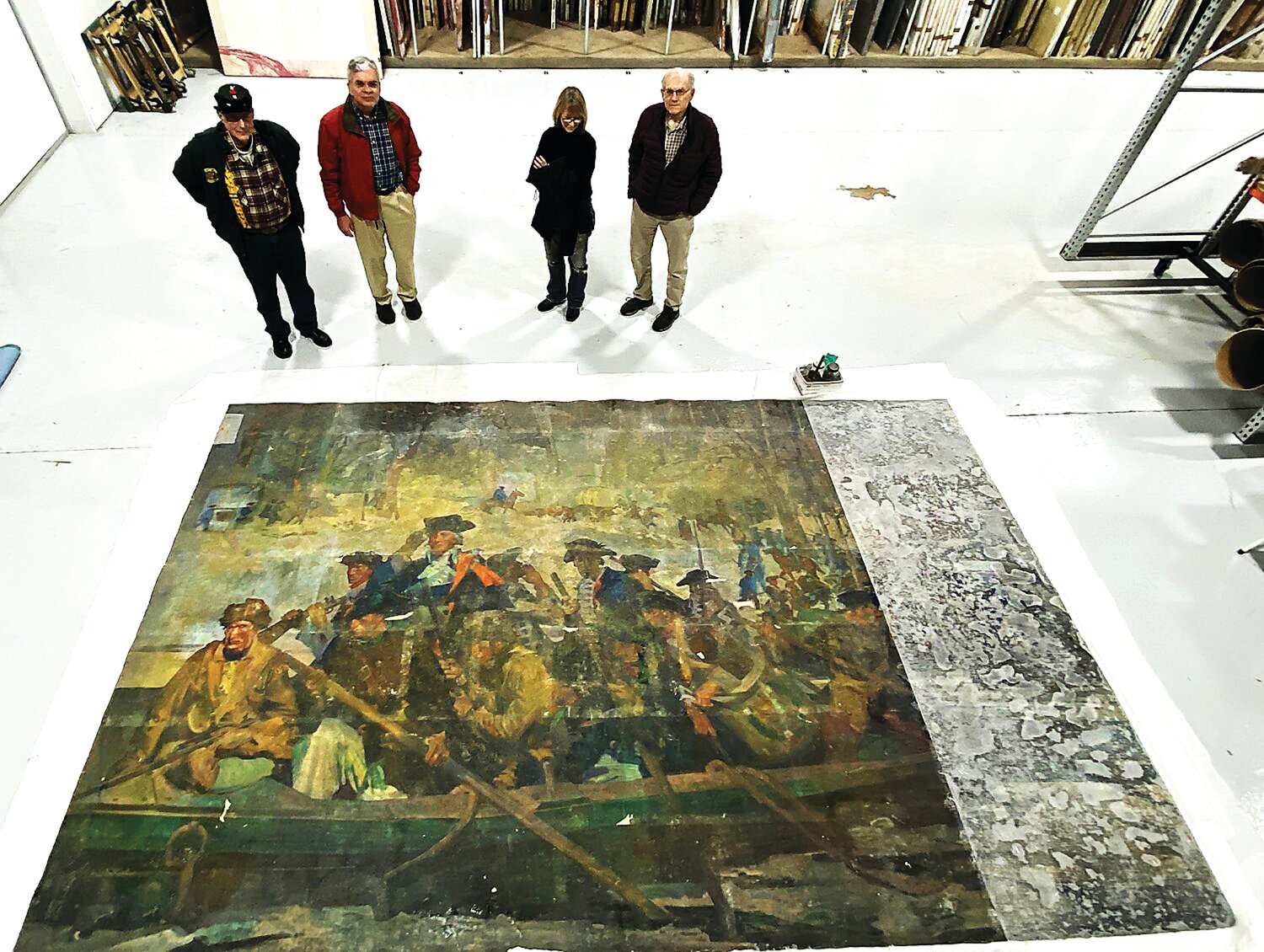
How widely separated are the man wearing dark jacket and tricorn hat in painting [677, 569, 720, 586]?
4.11ft

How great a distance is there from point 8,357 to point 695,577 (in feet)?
8.23

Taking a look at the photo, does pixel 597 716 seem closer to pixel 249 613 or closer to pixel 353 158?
pixel 249 613

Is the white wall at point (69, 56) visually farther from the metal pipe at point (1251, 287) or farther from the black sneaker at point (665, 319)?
the metal pipe at point (1251, 287)

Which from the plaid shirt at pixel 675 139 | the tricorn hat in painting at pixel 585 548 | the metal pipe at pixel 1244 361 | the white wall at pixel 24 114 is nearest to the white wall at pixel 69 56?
the white wall at pixel 24 114

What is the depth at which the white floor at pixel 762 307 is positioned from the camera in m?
2.27

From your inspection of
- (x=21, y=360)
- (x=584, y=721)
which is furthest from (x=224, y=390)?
(x=584, y=721)

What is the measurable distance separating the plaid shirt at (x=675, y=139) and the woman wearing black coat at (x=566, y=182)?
0.79ft

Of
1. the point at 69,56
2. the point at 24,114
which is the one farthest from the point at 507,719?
the point at 69,56

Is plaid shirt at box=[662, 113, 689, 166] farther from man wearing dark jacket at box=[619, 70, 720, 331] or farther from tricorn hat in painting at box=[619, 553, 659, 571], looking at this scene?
tricorn hat in painting at box=[619, 553, 659, 571]

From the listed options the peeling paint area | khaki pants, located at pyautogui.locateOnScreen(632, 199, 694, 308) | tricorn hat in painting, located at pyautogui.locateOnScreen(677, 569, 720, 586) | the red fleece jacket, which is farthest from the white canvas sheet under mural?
tricorn hat in painting, located at pyautogui.locateOnScreen(677, 569, 720, 586)

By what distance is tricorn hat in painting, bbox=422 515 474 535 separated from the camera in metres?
2.27

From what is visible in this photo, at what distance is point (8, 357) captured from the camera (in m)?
2.68

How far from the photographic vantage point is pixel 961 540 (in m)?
2.35

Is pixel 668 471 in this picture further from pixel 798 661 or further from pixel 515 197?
pixel 515 197
